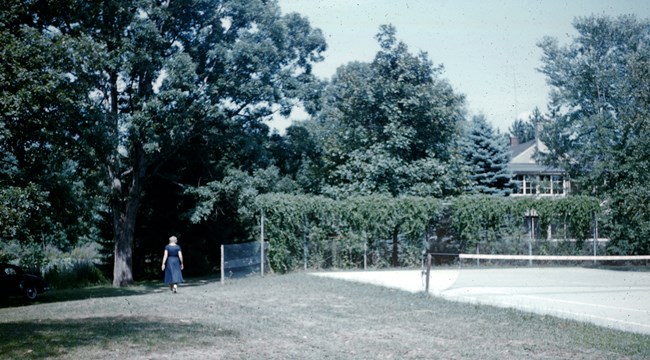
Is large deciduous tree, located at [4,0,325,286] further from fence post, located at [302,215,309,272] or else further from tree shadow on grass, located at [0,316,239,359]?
tree shadow on grass, located at [0,316,239,359]

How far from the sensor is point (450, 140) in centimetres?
3997

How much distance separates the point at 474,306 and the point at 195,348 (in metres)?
8.08

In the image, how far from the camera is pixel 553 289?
20.6 meters

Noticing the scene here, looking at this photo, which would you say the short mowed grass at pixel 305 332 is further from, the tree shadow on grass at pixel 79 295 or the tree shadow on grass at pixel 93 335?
the tree shadow on grass at pixel 79 295

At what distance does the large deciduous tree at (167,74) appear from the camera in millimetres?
26156

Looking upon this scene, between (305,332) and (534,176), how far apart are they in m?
56.9

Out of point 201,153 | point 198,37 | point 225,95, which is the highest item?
point 198,37

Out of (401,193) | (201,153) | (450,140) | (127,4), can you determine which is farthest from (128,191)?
(450,140)

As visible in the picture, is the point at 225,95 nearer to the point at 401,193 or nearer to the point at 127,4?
the point at 127,4

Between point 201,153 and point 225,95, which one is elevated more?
point 225,95

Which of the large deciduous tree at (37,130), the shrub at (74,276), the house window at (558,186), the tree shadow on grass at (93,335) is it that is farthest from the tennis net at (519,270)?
the house window at (558,186)

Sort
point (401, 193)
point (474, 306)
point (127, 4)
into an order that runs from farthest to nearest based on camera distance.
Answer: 1. point (401, 193)
2. point (127, 4)
3. point (474, 306)

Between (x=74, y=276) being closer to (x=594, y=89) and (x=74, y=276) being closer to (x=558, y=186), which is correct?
(x=558, y=186)

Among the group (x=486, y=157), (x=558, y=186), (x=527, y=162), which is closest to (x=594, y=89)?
(x=558, y=186)
